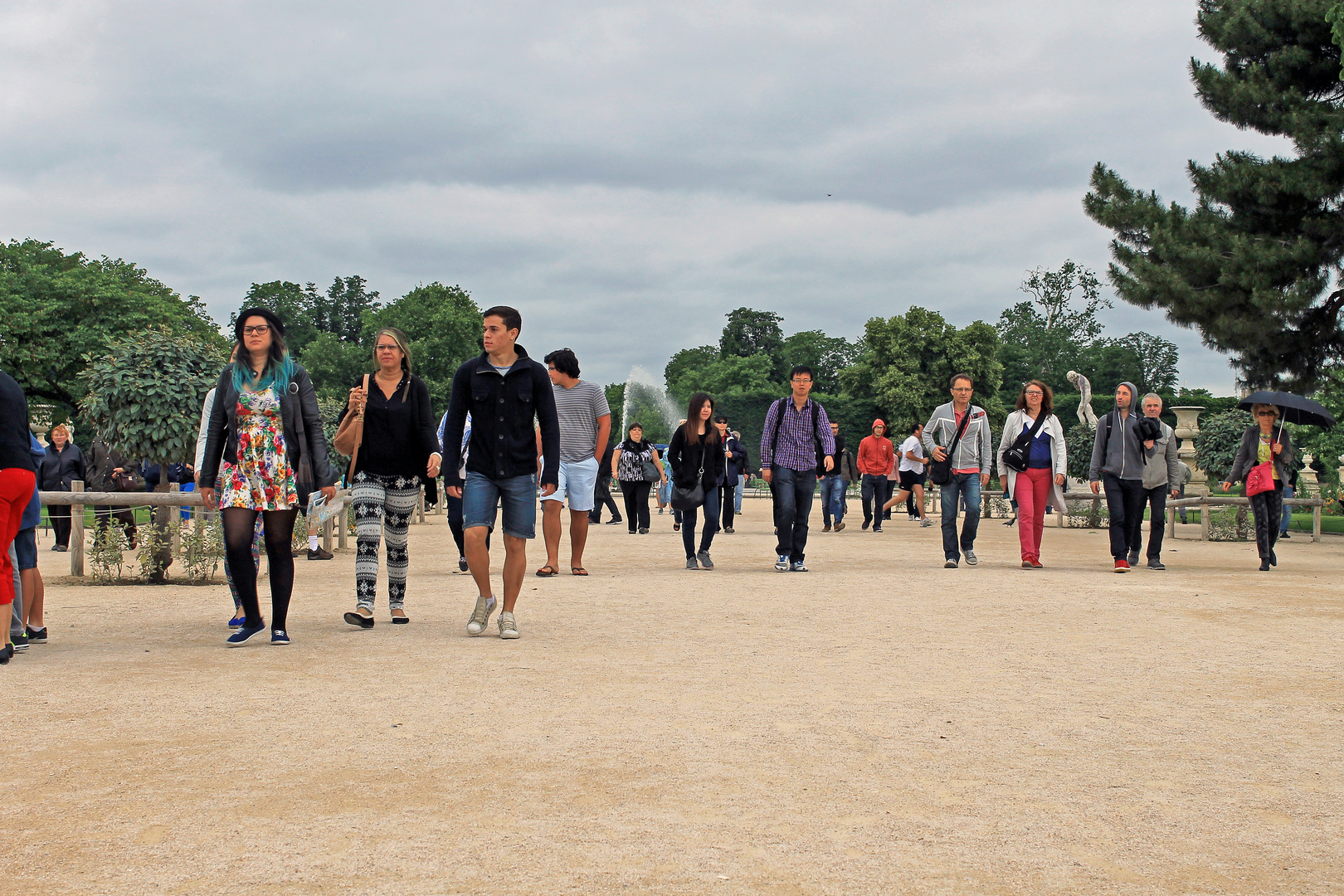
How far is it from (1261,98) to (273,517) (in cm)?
1923

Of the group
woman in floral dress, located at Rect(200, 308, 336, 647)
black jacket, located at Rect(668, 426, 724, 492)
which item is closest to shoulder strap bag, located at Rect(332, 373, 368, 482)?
woman in floral dress, located at Rect(200, 308, 336, 647)

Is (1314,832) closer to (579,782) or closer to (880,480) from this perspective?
(579,782)

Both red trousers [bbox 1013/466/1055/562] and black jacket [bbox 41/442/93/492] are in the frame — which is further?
black jacket [bbox 41/442/93/492]

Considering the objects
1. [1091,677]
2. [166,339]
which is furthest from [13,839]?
[166,339]

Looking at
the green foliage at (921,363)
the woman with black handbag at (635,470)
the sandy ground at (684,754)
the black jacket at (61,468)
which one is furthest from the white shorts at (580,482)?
the green foliage at (921,363)

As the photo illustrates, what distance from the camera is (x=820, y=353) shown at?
11219cm

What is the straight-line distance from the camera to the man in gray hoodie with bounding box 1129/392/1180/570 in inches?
510

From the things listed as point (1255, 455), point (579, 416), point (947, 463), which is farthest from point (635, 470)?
point (1255, 455)

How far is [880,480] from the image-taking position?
21125 millimetres

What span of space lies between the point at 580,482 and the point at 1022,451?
15.1 feet

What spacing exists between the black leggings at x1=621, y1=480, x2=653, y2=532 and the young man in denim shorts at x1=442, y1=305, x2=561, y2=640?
11.3m

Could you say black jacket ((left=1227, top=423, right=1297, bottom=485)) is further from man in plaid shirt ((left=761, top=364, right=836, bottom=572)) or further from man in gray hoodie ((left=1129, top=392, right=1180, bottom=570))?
man in plaid shirt ((left=761, top=364, right=836, bottom=572))

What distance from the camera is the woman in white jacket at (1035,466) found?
12.8 m

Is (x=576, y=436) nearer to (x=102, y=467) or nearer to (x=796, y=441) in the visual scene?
(x=796, y=441)
